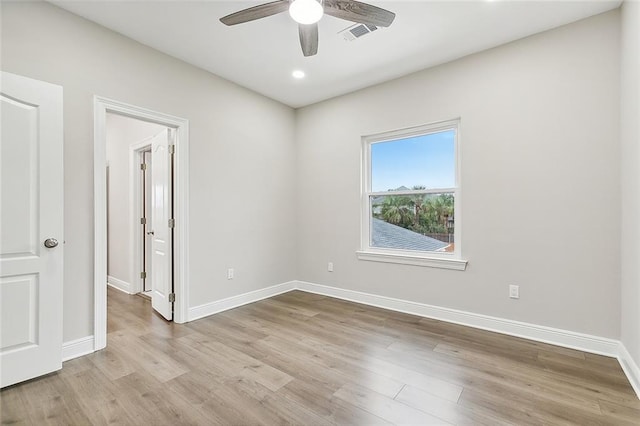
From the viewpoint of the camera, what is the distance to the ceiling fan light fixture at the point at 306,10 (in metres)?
1.82

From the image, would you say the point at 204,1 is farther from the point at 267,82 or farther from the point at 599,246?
the point at 599,246

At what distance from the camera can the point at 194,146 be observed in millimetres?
3328

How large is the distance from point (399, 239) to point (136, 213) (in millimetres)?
3778

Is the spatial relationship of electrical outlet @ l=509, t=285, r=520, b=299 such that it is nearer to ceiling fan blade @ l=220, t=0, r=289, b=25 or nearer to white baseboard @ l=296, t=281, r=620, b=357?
white baseboard @ l=296, t=281, r=620, b=357

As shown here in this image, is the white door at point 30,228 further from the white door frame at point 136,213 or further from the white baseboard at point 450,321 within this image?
the white door frame at point 136,213

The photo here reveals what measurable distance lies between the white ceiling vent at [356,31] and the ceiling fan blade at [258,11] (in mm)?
863

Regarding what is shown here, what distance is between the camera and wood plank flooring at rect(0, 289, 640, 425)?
5.68 ft

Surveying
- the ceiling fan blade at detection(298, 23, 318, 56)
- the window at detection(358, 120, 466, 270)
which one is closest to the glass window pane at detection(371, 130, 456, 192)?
the window at detection(358, 120, 466, 270)

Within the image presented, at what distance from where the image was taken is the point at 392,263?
11.9 ft

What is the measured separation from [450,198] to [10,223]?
3.78 metres

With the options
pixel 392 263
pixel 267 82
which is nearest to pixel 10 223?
pixel 267 82

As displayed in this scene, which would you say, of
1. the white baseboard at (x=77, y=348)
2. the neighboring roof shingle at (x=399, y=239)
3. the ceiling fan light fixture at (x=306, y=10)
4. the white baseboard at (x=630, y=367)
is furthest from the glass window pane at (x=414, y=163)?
the white baseboard at (x=77, y=348)

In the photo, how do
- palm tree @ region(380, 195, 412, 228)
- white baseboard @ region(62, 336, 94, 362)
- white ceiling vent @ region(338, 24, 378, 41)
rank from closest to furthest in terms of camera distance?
white baseboard @ region(62, 336, 94, 362), white ceiling vent @ region(338, 24, 378, 41), palm tree @ region(380, 195, 412, 228)

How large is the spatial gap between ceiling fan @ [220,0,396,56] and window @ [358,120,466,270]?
1.64 metres
